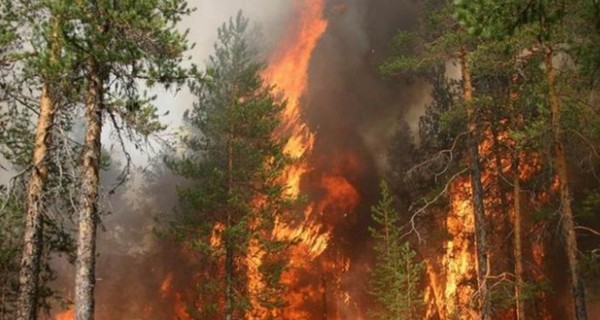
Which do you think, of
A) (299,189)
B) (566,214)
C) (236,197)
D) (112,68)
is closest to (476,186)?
(566,214)

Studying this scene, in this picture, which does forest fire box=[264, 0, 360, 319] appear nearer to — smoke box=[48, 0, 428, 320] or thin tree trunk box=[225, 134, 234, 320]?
smoke box=[48, 0, 428, 320]

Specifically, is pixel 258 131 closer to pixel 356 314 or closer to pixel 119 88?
pixel 119 88

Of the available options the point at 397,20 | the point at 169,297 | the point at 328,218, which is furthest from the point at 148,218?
the point at 397,20

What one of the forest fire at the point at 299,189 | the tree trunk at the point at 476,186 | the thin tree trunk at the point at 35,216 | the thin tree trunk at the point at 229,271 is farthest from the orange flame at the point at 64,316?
the tree trunk at the point at 476,186

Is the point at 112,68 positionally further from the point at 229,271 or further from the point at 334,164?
the point at 334,164

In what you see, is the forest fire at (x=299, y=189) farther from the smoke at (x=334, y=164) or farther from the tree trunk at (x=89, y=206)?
the tree trunk at (x=89, y=206)

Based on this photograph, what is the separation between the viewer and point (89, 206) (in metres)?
9.16

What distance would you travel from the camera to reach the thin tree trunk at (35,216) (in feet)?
32.1

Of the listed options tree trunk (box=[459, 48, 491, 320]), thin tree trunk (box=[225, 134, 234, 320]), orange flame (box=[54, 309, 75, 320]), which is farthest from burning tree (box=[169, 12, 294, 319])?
orange flame (box=[54, 309, 75, 320])

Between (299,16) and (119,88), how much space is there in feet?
121

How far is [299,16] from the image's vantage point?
44812 mm

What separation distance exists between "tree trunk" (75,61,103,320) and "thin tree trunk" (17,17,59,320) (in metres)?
0.95

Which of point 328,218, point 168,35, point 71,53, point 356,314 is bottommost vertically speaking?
point 356,314

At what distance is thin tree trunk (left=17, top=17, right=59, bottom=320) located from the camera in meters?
9.79
